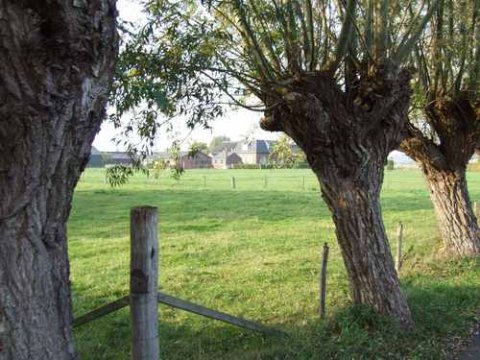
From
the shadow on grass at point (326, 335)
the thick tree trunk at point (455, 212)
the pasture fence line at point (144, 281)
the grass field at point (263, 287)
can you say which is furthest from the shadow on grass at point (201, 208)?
the pasture fence line at point (144, 281)

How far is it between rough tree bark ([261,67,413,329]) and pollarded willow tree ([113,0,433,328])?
0.5 inches

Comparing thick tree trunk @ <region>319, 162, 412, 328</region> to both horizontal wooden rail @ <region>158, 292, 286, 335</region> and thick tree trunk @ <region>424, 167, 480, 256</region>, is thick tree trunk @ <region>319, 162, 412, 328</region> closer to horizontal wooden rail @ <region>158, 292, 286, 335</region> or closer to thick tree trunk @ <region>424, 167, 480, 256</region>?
horizontal wooden rail @ <region>158, 292, 286, 335</region>

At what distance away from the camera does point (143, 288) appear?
3.90 meters

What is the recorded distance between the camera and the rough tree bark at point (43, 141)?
280cm

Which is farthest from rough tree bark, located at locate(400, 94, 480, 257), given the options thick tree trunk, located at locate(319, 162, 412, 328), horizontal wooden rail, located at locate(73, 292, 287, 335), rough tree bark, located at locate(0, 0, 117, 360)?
rough tree bark, located at locate(0, 0, 117, 360)

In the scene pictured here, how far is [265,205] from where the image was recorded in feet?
88.7

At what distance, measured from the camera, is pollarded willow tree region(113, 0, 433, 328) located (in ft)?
20.5

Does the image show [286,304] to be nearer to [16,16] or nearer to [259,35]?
[259,35]

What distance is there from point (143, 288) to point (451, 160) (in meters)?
9.40

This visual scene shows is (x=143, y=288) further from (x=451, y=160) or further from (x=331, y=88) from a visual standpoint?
(x=451, y=160)

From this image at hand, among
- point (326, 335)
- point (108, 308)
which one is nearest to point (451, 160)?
point (326, 335)

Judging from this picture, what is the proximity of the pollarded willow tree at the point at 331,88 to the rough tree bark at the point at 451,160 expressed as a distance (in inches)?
187

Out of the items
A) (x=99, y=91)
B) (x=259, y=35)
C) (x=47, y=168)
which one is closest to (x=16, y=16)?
(x=99, y=91)

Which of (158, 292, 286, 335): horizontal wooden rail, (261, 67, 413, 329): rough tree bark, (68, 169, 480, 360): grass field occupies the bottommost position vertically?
(68, 169, 480, 360): grass field
